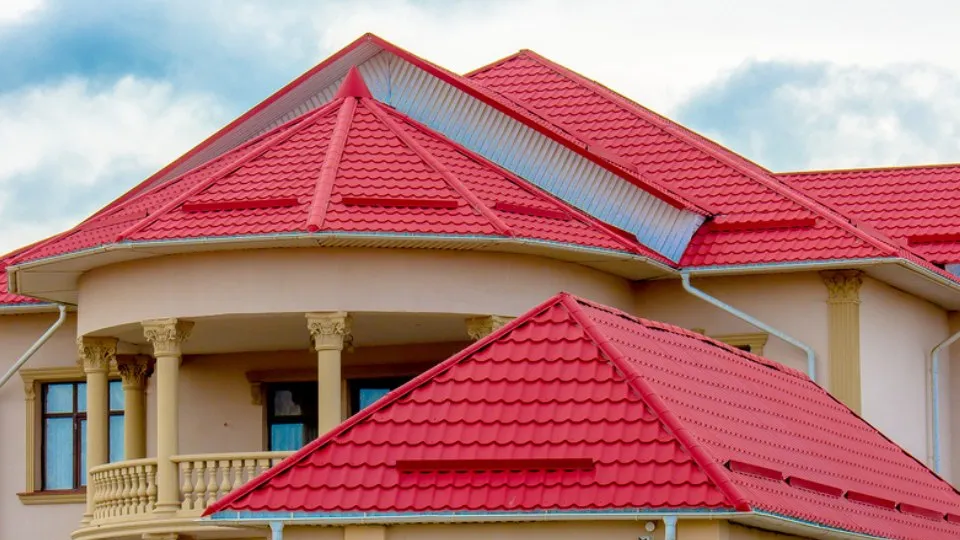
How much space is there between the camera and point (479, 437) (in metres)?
21.9

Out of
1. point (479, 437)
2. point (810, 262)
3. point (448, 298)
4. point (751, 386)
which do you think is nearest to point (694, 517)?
point (479, 437)

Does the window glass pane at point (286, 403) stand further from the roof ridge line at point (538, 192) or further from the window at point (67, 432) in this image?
the roof ridge line at point (538, 192)

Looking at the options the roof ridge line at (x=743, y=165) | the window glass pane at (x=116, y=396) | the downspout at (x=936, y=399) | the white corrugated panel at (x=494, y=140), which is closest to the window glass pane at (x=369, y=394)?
the white corrugated panel at (x=494, y=140)

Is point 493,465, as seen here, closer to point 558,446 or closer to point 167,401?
point 558,446

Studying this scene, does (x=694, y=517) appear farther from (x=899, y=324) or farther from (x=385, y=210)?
(x=899, y=324)

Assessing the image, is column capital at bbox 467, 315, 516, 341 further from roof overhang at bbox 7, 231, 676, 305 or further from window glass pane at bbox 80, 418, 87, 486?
window glass pane at bbox 80, 418, 87, 486

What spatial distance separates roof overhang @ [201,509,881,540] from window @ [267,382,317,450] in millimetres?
12741

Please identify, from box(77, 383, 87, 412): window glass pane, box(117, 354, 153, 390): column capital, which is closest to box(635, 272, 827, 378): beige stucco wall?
→ box(117, 354, 153, 390): column capital

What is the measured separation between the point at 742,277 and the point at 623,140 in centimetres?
381

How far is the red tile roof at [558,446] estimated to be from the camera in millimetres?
20922

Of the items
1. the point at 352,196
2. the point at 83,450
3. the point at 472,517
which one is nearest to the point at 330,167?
the point at 352,196

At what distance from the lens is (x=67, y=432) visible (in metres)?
36.5

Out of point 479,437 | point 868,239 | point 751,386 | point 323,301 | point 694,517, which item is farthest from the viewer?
point 868,239

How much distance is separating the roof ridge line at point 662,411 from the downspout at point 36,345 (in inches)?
520
